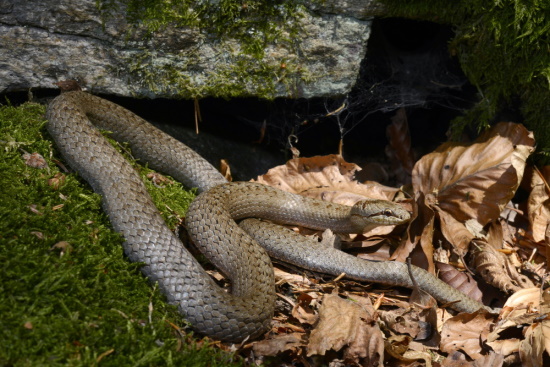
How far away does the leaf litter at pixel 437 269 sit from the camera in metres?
3.92

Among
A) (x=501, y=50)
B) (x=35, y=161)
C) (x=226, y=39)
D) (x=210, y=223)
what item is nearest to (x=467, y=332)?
(x=210, y=223)

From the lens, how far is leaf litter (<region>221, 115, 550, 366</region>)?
392cm

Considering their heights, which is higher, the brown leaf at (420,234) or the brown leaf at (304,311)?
the brown leaf at (420,234)

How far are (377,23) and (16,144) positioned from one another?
4.21m

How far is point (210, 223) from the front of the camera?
4625 mm

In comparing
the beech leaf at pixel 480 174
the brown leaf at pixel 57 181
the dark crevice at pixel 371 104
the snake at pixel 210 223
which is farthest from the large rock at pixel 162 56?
the beech leaf at pixel 480 174

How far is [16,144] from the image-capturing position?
451cm

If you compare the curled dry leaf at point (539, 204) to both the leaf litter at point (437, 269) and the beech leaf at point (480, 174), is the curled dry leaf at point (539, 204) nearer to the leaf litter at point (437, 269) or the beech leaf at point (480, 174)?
the leaf litter at point (437, 269)

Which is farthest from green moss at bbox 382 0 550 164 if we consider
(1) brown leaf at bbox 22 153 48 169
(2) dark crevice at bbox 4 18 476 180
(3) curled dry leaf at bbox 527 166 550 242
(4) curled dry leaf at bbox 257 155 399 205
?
(1) brown leaf at bbox 22 153 48 169

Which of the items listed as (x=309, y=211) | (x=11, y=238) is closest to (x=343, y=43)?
(x=309, y=211)

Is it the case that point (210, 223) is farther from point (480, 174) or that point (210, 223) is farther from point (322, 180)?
point (480, 174)

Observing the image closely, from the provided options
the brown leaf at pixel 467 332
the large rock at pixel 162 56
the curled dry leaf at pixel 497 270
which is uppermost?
the large rock at pixel 162 56

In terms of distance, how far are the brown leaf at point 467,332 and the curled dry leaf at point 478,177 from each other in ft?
3.16

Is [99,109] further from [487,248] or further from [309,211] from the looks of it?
[487,248]
